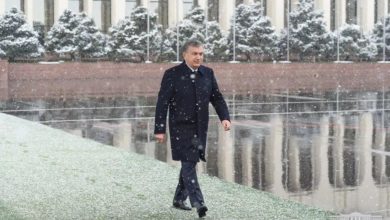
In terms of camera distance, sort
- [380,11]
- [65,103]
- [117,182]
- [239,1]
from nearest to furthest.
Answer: [117,182] < [65,103] < [239,1] < [380,11]

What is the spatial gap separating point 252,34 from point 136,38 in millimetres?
8311

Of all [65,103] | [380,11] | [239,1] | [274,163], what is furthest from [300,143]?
[380,11]

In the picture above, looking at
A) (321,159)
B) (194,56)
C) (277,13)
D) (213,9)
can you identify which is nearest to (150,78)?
(213,9)

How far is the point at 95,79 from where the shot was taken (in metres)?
39.6

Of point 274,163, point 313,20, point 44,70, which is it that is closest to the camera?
point 274,163

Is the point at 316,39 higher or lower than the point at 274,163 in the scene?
higher

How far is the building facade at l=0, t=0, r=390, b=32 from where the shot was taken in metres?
53.5

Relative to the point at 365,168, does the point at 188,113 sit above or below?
above

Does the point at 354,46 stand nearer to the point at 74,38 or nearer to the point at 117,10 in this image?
the point at 117,10

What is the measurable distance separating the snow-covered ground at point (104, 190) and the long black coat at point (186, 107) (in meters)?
0.78

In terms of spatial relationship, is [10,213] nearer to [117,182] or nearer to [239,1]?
[117,182]

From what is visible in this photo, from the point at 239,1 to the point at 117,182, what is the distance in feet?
172

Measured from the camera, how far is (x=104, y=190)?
8.91 m

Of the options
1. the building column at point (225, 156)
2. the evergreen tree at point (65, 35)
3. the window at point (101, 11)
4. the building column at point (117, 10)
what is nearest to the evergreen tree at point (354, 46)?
the building column at point (117, 10)
